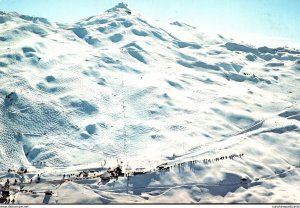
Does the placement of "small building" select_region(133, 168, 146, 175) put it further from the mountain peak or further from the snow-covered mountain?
the mountain peak

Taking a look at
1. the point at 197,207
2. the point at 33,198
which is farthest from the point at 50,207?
the point at 197,207

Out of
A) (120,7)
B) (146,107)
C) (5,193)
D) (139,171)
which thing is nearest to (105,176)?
(139,171)

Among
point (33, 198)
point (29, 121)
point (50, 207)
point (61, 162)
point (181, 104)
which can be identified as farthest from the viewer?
point (181, 104)

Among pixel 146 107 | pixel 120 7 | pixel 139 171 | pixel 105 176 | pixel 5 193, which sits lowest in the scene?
pixel 5 193

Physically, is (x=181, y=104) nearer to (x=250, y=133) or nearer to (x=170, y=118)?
(x=170, y=118)

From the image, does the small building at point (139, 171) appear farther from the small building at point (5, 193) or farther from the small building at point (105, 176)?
the small building at point (5, 193)

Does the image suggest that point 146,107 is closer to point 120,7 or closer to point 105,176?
point 105,176

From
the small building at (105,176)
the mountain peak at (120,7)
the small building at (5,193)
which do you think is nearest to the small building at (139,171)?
the small building at (105,176)

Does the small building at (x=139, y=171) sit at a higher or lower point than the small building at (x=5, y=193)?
higher

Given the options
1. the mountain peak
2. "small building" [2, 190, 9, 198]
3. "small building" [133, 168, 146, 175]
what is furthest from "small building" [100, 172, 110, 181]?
the mountain peak
